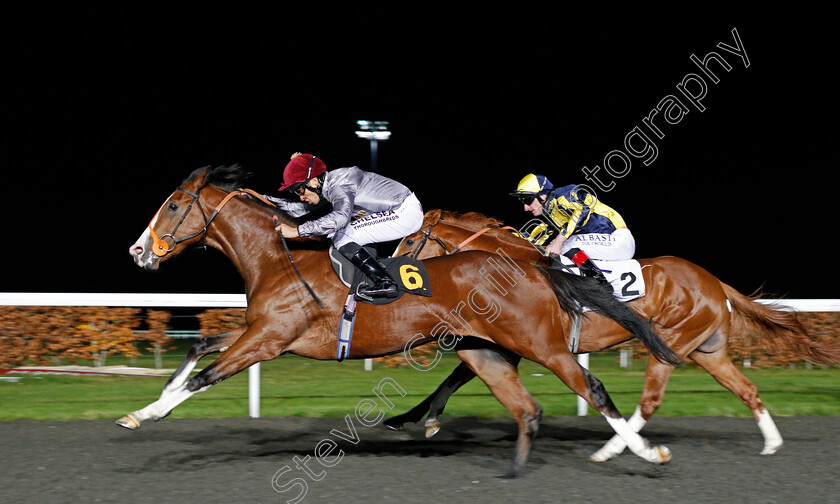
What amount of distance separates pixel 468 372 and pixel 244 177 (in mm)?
1894

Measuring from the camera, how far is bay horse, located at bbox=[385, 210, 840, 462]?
454 centimetres

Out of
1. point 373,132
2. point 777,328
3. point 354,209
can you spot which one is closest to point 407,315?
point 354,209

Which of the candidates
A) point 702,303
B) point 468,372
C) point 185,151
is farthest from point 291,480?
point 185,151

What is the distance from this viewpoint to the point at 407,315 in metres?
4.04

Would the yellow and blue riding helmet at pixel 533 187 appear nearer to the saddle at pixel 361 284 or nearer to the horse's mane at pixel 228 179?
the saddle at pixel 361 284

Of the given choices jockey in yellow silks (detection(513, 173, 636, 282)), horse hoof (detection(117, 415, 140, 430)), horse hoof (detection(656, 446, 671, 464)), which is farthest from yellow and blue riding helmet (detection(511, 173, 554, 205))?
horse hoof (detection(117, 415, 140, 430))

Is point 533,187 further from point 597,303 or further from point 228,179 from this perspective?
point 228,179

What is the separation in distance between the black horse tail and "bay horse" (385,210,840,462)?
17.0 inches

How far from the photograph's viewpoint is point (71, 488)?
3.52 meters

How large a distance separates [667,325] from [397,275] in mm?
1842

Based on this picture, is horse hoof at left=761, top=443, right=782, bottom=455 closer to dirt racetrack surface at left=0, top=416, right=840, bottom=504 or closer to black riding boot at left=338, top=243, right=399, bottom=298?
dirt racetrack surface at left=0, top=416, right=840, bottom=504

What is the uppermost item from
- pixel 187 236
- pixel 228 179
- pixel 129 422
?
pixel 228 179

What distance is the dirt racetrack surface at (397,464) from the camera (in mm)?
3490

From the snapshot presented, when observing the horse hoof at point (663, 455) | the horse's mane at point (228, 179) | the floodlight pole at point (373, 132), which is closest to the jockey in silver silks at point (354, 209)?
the horse's mane at point (228, 179)
